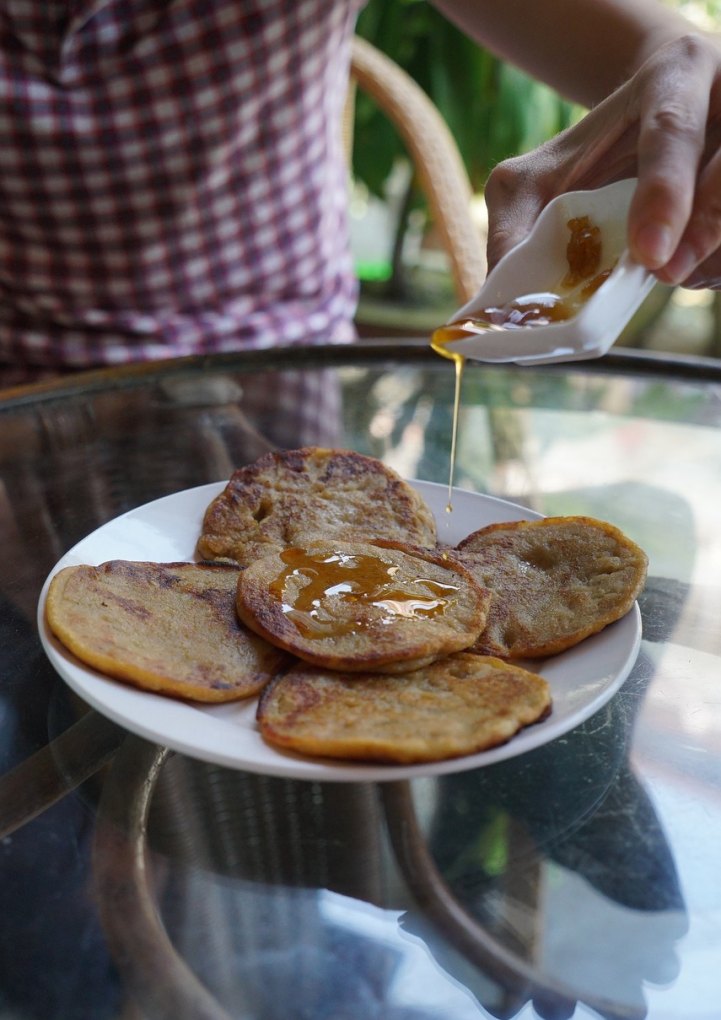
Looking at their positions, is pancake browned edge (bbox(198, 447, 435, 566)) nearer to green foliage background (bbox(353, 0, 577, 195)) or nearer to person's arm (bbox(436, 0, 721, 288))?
person's arm (bbox(436, 0, 721, 288))

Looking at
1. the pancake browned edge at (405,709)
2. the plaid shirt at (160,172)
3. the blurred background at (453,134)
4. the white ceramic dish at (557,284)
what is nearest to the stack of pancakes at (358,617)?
the pancake browned edge at (405,709)

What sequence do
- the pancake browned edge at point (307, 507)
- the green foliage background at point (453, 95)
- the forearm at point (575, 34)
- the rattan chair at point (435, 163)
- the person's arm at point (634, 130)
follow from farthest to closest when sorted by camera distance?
the green foliage background at point (453, 95)
the rattan chair at point (435, 163)
the forearm at point (575, 34)
the pancake browned edge at point (307, 507)
the person's arm at point (634, 130)

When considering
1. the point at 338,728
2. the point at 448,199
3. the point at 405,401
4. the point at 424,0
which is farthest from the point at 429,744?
the point at 424,0

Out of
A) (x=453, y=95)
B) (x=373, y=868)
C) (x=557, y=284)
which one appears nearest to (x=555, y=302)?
(x=557, y=284)

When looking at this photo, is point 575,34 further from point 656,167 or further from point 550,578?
point 550,578

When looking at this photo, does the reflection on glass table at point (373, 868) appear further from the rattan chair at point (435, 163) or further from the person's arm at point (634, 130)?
the rattan chair at point (435, 163)

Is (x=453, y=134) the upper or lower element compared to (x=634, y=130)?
lower
